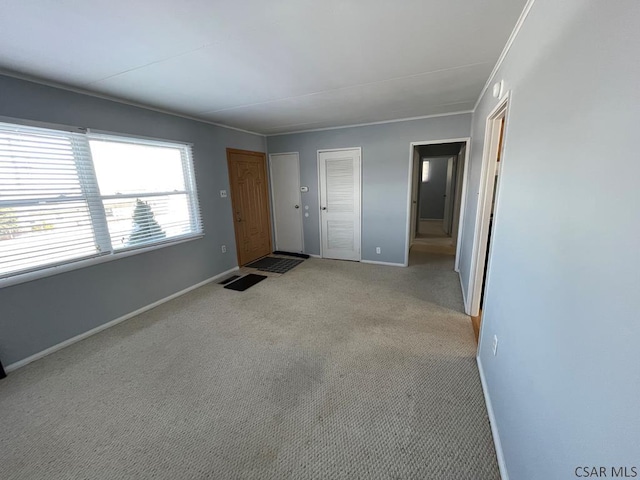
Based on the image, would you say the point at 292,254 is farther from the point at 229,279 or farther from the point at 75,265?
the point at 75,265

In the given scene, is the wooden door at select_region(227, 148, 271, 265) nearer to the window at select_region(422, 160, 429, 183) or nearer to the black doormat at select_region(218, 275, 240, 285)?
the black doormat at select_region(218, 275, 240, 285)

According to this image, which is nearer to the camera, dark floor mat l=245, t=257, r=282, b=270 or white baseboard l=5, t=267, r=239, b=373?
white baseboard l=5, t=267, r=239, b=373

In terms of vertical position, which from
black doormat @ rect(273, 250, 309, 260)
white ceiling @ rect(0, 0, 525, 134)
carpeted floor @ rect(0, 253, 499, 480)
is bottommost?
carpeted floor @ rect(0, 253, 499, 480)

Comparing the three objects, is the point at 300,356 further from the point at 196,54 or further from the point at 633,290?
the point at 196,54

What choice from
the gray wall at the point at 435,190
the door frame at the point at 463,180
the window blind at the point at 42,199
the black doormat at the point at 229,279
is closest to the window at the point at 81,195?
the window blind at the point at 42,199

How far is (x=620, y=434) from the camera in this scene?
0.59m

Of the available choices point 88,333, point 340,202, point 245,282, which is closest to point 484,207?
point 340,202

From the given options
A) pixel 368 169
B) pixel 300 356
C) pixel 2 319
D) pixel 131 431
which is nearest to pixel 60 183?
pixel 2 319

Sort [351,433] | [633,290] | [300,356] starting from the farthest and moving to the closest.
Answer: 1. [300,356]
2. [351,433]
3. [633,290]

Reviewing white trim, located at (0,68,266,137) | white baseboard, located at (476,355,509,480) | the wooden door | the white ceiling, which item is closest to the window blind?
white trim, located at (0,68,266,137)

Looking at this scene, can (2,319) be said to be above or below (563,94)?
below

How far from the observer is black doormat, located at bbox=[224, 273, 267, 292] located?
3700 mm

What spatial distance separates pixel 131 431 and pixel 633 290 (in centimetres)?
242

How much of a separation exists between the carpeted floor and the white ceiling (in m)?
2.41
